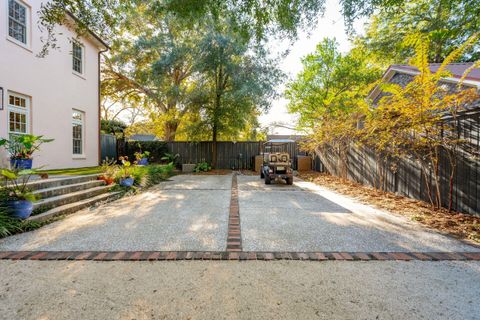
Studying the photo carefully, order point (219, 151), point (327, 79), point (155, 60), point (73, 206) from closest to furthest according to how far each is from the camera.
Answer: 1. point (73, 206)
2. point (219, 151)
3. point (155, 60)
4. point (327, 79)

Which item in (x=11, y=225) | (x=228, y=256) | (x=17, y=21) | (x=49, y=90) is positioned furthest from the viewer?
(x=49, y=90)

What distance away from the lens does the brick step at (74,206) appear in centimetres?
Answer: 397

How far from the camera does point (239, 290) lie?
204 cm

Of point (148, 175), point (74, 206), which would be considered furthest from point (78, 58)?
point (74, 206)

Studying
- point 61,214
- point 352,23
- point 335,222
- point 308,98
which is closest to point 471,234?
point 335,222

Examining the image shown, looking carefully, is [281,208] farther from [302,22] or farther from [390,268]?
[302,22]

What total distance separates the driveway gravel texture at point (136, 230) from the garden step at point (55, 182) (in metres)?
0.97

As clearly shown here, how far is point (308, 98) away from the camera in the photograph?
18.3 meters

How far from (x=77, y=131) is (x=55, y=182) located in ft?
16.1

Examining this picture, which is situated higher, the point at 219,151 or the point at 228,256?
the point at 219,151

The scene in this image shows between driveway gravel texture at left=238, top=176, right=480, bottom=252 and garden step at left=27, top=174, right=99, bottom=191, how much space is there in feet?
13.5

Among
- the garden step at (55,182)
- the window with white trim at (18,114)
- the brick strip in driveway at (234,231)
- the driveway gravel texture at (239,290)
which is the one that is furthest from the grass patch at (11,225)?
the window with white trim at (18,114)

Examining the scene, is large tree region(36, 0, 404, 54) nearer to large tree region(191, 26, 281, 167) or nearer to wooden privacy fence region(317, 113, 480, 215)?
wooden privacy fence region(317, 113, 480, 215)

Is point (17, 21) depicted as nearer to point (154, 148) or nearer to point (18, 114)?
point (18, 114)
